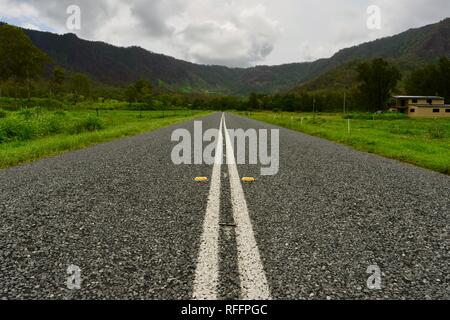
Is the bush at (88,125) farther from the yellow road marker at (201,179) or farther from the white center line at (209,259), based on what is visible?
the white center line at (209,259)

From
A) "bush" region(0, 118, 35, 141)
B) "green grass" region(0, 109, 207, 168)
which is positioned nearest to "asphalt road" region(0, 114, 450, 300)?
"green grass" region(0, 109, 207, 168)

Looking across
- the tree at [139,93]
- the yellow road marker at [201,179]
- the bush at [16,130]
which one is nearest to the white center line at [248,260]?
the yellow road marker at [201,179]

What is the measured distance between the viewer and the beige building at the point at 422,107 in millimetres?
66688

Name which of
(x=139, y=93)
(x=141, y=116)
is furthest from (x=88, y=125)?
(x=139, y=93)

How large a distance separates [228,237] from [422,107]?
259 ft

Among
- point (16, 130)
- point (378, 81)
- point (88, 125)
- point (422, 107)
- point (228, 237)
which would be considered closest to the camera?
point (228, 237)

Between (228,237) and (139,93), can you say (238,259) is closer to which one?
(228,237)

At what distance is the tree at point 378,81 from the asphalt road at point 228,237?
307ft

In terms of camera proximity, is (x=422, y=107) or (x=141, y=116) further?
(x=422, y=107)

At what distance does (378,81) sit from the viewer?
86812 mm

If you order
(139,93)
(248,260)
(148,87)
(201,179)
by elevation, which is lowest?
(248,260)

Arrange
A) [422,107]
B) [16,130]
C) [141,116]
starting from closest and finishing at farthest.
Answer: [16,130], [141,116], [422,107]
